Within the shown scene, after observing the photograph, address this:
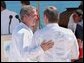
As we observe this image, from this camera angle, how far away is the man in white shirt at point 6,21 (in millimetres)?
4684

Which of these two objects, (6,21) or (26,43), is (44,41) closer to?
(26,43)

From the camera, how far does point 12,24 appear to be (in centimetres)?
472

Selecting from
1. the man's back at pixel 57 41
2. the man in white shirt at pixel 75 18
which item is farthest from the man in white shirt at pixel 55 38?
the man in white shirt at pixel 75 18

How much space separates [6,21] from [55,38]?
5.54 ft

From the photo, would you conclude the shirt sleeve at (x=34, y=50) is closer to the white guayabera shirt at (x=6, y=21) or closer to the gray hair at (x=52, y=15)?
the gray hair at (x=52, y=15)

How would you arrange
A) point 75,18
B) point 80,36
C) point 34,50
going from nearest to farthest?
point 34,50
point 80,36
point 75,18

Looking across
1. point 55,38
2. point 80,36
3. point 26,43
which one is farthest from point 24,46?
point 80,36

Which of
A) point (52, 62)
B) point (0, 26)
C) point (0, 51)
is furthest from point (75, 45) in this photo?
point (0, 26)

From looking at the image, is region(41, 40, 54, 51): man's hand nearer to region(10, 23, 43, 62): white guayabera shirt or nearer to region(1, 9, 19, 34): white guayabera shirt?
region(10, 23, 43, 62): white guayabera shirt

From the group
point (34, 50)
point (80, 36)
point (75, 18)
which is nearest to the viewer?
point (34, 50)

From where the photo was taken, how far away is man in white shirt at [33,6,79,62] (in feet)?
10.7

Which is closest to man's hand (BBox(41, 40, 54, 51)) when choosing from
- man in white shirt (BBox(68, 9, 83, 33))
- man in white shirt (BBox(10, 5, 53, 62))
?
man in white shirt (BBox(10, 5, 53, 62))

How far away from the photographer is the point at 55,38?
327 cm

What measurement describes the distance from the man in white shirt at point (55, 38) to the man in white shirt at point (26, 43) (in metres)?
0.06
